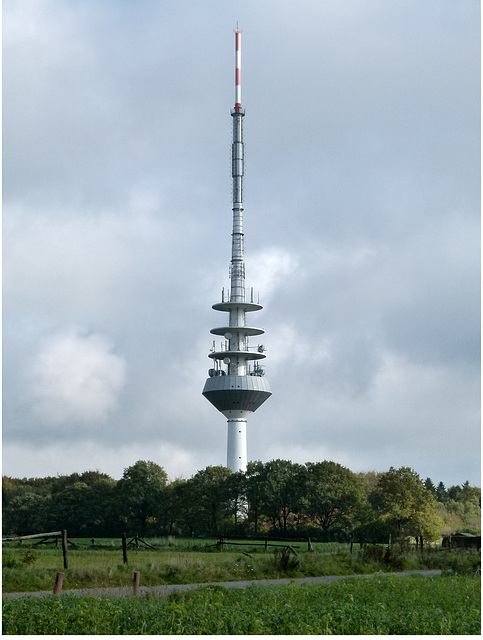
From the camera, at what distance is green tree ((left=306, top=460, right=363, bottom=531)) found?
6488 centimetres

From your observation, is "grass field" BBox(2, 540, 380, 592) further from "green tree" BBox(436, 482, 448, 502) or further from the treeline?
"green tree" BBox(436, 482, 448, 502)

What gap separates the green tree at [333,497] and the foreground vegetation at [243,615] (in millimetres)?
46243

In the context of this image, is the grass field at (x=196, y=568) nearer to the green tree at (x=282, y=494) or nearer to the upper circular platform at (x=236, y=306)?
the green tree at (x=282, y=494)

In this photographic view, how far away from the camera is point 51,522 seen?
260ft

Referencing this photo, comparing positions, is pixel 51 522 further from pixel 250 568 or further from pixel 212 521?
pixel 250 568

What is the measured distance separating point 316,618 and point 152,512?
200ft

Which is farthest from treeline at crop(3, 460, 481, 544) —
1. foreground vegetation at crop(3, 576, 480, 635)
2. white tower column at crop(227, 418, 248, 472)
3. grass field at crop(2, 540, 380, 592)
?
foreground vegetation at crop(3, 576, 480, 635)

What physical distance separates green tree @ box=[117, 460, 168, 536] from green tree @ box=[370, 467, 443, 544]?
2359 cm

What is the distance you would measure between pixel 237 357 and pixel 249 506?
26044 mm

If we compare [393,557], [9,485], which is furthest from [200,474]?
[393,557]

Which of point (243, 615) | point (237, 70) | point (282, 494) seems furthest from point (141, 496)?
point (243, 615)

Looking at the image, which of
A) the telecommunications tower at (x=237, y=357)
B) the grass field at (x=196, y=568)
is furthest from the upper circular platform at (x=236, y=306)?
the grass field at (x=196, y=568)

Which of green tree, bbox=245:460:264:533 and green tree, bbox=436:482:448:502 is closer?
green tree, bbox=245:460:264:533

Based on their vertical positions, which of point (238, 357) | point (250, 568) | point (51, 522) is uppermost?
point (238, 357)
